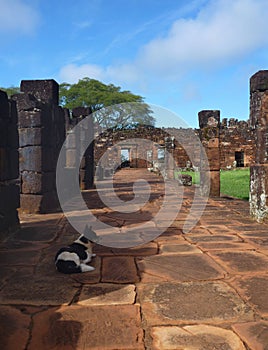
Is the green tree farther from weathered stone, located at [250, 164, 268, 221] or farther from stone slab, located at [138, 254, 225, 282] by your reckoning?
stone slab, located at [138, 254, 225, 282]

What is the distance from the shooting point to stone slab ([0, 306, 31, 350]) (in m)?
2.06

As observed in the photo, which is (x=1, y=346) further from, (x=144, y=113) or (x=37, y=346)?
(x=144, y=113)

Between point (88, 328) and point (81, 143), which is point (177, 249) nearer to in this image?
point (88, 328)

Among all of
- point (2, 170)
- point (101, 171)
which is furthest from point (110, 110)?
point (2, 170)

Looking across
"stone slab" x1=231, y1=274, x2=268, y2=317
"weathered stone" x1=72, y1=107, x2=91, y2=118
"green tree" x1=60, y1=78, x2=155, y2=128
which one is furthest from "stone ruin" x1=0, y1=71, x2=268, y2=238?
"green tree" x1=60, y1=78, x2=155, y2=128

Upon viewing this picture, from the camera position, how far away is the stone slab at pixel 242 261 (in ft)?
11.3

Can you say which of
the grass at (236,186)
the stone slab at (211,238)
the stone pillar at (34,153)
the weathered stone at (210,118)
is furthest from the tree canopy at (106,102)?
the stone slab at (211,238)

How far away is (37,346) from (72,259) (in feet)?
4.60

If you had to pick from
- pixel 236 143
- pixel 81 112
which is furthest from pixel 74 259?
pixel 236 143

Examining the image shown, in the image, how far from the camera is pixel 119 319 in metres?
2.37

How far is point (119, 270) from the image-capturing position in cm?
345

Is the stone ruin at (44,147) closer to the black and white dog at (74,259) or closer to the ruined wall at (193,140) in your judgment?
the black and white dog at (74,259)

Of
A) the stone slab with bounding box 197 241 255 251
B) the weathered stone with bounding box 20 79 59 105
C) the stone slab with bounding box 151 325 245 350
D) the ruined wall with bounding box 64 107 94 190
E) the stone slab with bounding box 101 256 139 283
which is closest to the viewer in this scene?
the stone slab with bounding box 151 325 245 350

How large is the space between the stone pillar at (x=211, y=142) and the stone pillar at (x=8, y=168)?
6.19 m
